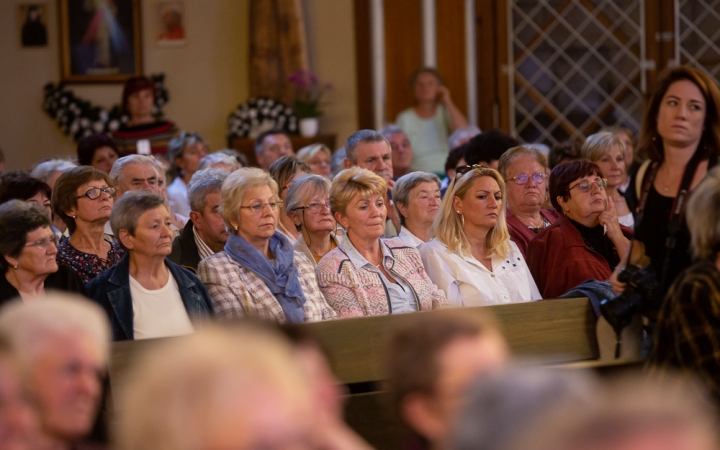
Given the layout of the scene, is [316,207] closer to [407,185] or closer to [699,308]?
[407,185]

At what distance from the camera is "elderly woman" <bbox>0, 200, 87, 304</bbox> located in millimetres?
3219

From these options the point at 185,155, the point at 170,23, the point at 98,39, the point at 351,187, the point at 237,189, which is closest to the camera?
the point at 237,189

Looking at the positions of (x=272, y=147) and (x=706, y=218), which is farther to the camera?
(x=272, y=147)

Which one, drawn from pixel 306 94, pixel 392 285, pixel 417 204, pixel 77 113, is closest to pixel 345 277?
pixel 392 285

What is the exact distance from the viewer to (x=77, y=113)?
7730 mm

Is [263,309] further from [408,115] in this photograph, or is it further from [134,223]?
[408,115]

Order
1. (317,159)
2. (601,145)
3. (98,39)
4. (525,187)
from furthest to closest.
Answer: (98,39) → (317,159) → (601,145) → (525,187)

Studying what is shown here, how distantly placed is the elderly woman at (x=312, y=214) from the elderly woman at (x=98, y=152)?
1579mm

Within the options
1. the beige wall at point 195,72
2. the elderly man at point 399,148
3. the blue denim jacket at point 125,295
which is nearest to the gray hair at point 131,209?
the blue denim jacket at point 125,295

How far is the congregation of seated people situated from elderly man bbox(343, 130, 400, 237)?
1 centimetres

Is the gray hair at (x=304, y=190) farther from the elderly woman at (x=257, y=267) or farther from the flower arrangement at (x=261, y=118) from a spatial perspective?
the flower arrangement at (x=261, y=118)

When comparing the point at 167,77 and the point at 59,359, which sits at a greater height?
the point at 167,77

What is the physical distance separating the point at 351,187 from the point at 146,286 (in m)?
1.00

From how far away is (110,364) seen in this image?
290 cm
